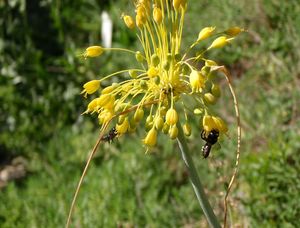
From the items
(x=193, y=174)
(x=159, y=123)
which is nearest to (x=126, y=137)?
(x=193, y=174)

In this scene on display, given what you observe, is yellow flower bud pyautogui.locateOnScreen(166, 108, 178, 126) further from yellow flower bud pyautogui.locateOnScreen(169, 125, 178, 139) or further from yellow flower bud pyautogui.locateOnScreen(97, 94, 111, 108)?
yellow flower bud pyautogui.locateOnScreen(97, 94, 111, 108)

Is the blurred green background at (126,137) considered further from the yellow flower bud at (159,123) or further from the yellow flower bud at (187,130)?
the yellow flower bud at (159,123)

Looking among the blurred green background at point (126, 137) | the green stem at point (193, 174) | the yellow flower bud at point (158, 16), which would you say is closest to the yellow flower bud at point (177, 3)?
the yellow flower bud at point (158, 16)

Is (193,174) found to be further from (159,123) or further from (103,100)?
(103,100)

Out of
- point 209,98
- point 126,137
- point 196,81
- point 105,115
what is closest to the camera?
point 196,81

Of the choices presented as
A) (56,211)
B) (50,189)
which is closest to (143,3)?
(56,211)

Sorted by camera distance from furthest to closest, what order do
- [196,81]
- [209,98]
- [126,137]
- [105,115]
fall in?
[126,137] → [105,115] → [209,98] → [196,81]

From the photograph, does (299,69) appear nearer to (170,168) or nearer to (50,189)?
(170,168)
